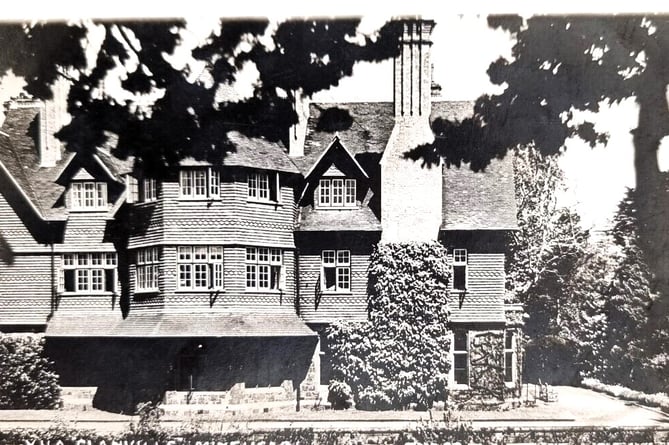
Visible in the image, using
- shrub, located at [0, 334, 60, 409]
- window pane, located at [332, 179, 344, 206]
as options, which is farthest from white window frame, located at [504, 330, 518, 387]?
shrub, located at [0, 334, 60, 409]

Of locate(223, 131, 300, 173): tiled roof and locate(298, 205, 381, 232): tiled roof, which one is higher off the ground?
locate(223, 131, 300, 173): tiled roof

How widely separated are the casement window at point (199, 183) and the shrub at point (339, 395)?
A: 3.40 m

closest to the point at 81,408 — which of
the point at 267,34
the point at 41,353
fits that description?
the point at 41,353

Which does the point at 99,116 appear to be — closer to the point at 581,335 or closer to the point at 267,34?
the point at 267,34

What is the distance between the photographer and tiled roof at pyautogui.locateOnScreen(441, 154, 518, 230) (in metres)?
9.24

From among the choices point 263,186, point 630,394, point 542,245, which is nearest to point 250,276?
point 263,186

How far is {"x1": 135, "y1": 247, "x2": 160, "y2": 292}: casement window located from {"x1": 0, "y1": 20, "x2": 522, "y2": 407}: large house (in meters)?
0.02

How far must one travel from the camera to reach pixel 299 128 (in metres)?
9.07

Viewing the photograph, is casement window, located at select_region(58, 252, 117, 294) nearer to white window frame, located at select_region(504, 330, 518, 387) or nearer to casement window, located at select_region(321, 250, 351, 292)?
casement window, located at select_region(321, 250, 351, 292)

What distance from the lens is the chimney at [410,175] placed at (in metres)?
9.16

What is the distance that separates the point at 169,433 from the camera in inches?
331

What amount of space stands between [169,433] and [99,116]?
4.25m

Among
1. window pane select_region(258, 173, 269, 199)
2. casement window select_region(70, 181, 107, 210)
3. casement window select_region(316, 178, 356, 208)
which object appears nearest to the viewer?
casement window select_region(70, 181, 107, 210)

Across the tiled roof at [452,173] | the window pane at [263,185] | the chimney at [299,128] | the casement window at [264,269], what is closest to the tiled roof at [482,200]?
the tiled roof at [452,173]
